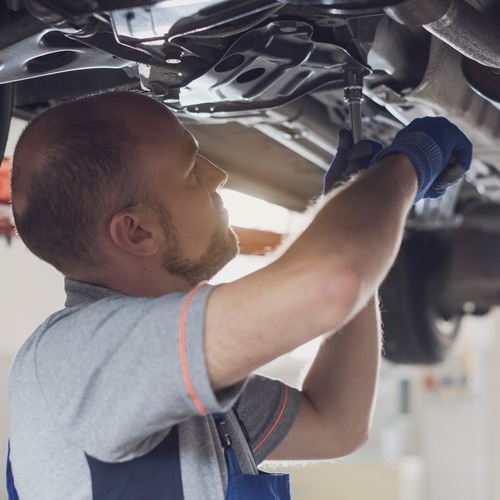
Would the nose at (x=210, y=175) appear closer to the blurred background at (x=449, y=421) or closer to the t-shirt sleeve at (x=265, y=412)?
the t-shirt sleeve at (x=265, y=412)

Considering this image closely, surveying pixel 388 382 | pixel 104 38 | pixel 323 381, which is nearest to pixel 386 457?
pixel 388 382

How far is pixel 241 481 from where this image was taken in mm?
951

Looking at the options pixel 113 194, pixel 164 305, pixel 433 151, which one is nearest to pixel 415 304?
pixel 433 151

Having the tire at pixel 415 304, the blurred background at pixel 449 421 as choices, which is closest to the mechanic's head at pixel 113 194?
the tire at pixel 415 304

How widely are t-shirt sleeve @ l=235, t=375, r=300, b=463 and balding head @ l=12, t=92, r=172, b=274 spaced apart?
0.31 meters

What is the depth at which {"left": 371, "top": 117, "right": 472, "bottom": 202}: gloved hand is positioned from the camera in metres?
0.92

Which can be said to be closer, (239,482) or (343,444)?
(239,482)

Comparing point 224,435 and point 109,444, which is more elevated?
point 109,444

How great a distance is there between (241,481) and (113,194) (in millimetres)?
347

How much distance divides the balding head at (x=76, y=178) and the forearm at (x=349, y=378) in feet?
1.25

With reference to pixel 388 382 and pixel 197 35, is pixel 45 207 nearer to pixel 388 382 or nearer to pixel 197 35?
pixel 197 35

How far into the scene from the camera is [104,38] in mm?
992

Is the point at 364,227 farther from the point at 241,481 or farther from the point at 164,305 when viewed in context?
the point at 241,481

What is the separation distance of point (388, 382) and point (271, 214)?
402cm
